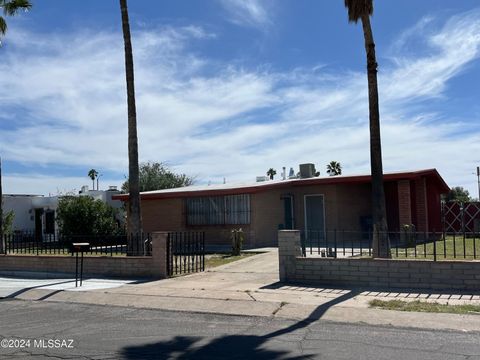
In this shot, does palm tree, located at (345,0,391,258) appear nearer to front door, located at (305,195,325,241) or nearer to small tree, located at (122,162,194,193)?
front door, located at (305,195,325,241)

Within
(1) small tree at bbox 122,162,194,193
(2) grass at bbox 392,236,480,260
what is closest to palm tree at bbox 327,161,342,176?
(1) small tree at bbox 122,162,194,193

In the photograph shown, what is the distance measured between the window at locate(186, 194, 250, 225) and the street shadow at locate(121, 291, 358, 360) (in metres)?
14.5

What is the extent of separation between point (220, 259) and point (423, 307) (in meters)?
8.86

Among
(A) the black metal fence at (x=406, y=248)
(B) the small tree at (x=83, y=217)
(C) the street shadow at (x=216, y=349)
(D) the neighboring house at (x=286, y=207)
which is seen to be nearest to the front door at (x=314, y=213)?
(D) the neighboring house at (x=286, y=207)

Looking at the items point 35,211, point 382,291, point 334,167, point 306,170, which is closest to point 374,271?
point 382,291

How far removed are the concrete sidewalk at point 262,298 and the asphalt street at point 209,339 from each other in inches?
18.0

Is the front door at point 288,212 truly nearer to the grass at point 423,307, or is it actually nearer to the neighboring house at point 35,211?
the grass at point 423,307

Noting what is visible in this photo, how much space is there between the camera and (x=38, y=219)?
37.6m

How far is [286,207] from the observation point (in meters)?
23.7

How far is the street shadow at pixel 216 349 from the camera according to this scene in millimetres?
6488

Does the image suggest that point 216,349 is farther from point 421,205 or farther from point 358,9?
point 421,205

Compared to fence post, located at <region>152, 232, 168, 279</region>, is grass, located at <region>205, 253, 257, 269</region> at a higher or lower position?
lower

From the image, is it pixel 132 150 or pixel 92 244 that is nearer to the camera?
pixel 92 244

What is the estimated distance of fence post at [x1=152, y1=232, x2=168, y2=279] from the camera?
13453 millimetres
